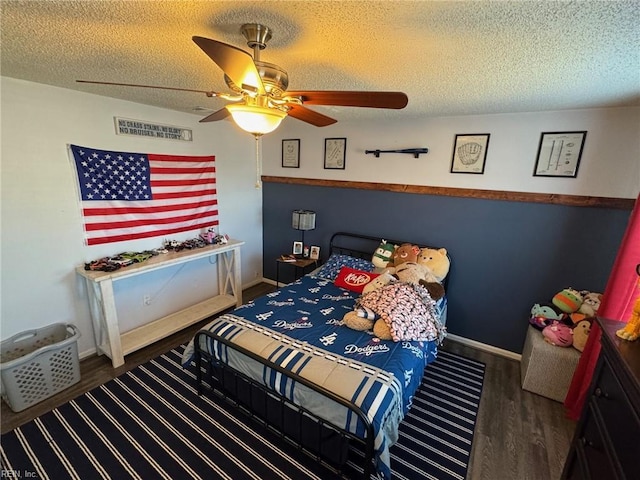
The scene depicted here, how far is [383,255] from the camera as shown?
3.23 meters

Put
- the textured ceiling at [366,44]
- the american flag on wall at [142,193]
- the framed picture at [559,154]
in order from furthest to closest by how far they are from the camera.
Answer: the american flag on wall at [142,193]
the framed picture at [559,154]
the textured ceiling at [366,44]

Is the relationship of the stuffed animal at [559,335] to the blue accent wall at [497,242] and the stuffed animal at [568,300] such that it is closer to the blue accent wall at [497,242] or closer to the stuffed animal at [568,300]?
the stuffed animal at [568,300]

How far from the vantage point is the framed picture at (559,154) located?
7.96 ft

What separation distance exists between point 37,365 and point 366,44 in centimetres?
303

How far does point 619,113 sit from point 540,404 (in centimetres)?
239

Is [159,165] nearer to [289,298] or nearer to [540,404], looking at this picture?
[289,298]

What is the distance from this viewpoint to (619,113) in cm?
227

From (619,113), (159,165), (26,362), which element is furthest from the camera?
(159,165)

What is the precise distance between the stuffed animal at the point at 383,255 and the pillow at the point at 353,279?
0.19 metres

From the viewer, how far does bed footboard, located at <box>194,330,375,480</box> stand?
155 cm

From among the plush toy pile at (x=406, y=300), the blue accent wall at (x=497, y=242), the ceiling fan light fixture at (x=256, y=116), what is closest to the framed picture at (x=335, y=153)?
the blue accent wall at (x=497, y=242)

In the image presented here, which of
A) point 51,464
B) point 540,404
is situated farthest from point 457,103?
point 51,464

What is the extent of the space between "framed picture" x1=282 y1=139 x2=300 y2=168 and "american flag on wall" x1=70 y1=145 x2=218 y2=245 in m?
0.95

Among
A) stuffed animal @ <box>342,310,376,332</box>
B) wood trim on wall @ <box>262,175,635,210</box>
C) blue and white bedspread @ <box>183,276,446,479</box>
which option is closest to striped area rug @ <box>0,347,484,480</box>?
blue and white bedspread @ <box>183,276,446,479</box>
